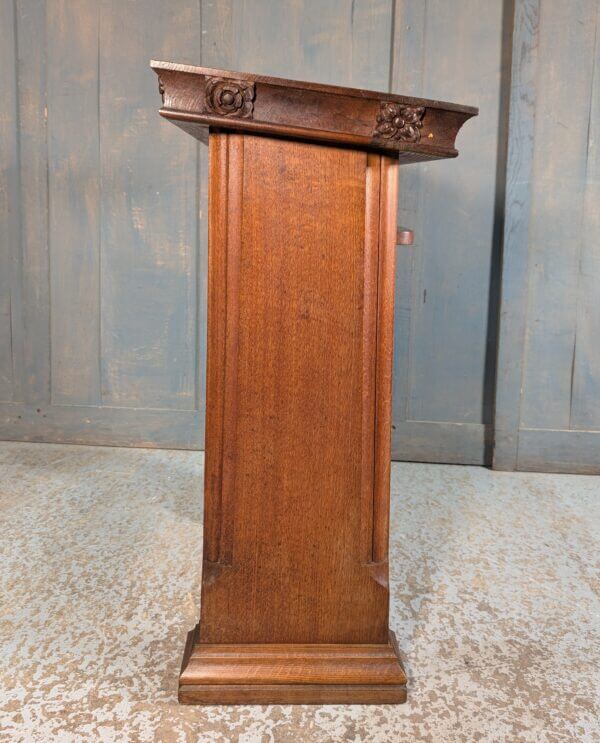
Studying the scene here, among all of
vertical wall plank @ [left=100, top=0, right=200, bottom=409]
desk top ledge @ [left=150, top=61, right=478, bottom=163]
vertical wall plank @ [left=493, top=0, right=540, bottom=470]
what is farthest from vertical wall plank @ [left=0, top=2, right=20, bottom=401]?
vertical wall plank @ [left=493, top=0, right=540, bottom=470]

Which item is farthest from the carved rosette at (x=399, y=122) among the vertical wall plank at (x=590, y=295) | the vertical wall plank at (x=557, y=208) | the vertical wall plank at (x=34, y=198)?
the vertical wall plank at (x=34, y=198)

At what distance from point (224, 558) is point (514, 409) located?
1936 mm

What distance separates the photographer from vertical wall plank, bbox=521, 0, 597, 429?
257 centimetres

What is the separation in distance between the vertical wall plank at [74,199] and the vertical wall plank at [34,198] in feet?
0.12

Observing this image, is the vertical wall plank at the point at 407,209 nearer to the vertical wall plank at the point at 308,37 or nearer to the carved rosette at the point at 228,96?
the vertical wall plank at the point at 308,37

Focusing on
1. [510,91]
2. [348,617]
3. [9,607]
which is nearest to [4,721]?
[9,607]

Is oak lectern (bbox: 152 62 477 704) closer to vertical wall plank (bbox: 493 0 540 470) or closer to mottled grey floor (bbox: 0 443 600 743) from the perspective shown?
mottled grey floor (bbox: 0 443 600 743)

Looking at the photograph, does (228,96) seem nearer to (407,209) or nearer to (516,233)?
(407,209)

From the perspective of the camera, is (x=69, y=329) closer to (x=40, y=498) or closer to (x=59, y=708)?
(x=40, y=498)

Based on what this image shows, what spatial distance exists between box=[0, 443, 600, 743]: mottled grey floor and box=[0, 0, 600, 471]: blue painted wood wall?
46 cm

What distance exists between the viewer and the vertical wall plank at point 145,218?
272 cm

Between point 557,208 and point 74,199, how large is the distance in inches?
86.2

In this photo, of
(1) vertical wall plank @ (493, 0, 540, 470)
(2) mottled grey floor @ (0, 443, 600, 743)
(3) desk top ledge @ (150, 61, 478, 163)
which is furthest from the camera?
(1) vertical wall plank @ (493, 0, 540, 470)

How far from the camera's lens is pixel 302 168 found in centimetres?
106
